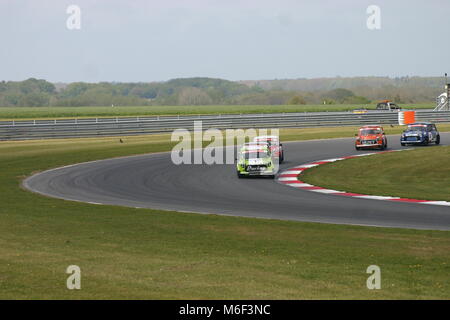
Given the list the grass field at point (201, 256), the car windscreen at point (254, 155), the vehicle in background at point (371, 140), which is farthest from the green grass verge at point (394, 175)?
the grass field at point (201, 256)

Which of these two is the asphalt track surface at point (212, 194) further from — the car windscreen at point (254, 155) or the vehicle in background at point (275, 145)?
the car windscreen at point (254, 155)

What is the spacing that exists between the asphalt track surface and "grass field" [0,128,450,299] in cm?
142

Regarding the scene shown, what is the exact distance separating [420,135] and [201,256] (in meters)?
28.8

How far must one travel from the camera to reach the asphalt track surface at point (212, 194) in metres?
18.3

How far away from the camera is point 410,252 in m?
13.3

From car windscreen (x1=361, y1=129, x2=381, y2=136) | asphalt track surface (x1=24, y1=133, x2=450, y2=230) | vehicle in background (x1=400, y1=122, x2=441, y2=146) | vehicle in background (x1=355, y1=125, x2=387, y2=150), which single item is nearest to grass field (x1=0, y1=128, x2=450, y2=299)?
asphalt track surface (x1=24, y1=133, x2=450, y2=230)

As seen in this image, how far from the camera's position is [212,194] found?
75.1 feet

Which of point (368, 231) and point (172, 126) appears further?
point (172, 126)

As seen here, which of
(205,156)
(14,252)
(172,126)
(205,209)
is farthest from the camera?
(172,126)

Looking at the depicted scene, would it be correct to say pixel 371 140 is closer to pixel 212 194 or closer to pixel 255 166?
pixel 255 166

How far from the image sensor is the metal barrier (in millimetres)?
47688
